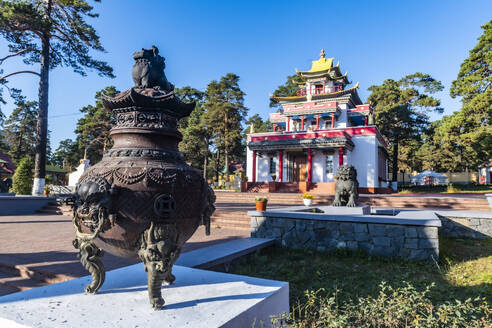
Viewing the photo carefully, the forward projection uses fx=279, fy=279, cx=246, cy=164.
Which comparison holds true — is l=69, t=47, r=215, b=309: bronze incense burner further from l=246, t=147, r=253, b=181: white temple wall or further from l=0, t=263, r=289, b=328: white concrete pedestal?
l=246, t=147, r=253, b=181: white temple wall

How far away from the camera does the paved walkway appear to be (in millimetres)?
4516

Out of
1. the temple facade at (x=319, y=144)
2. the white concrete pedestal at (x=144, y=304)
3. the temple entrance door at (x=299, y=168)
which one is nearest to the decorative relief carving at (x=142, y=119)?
the white concrete pedestal at (x=144, y=304)

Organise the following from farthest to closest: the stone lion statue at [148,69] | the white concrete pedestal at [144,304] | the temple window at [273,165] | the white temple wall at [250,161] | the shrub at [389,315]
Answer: the white temple wall at [250,161], the temple window at [273,165], the stone lion statue at [148,69], the shrub at [389,315], the white concrete pedestal at [144,304]

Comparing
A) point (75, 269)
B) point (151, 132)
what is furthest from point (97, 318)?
point (75, 269)

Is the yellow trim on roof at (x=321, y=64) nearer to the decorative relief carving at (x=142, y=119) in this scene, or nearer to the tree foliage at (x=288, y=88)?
the tree foliage at (x=288, y=88)

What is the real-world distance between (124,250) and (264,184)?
20.8 meters

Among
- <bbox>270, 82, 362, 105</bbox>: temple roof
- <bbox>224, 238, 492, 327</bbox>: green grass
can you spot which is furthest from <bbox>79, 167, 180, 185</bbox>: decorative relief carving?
<bbox>270, 82, 362, 105</bbox>: temple roof

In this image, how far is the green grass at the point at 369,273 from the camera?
4.35 metres

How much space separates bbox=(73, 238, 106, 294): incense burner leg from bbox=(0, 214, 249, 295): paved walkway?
1993 millimetres

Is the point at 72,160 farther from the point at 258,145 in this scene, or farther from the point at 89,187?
the point at 89,187

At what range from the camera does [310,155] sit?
75.9 feet

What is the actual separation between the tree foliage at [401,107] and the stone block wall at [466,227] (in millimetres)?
22319

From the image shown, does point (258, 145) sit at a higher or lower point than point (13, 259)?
higher

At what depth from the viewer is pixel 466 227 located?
8.14 meters
